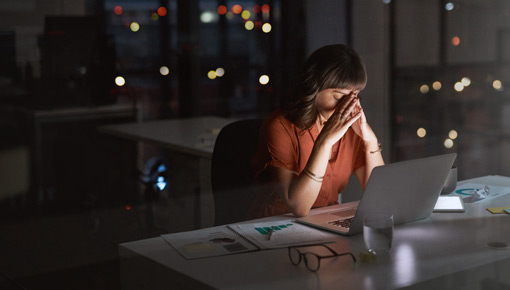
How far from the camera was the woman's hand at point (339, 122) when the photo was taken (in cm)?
206

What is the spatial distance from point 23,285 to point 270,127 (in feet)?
6.44

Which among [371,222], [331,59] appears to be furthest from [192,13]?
[371,222]

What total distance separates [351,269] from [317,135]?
0.88m

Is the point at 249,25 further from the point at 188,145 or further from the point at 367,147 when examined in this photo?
the point at 367,147

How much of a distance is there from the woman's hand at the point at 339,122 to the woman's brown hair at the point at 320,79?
9 centimetres

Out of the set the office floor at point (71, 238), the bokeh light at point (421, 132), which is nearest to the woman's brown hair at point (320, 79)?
the office floor at point (71, 238)

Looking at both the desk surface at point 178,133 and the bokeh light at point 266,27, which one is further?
the bokeh light at point 266,27

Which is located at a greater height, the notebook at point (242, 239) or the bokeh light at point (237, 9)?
the bokeh light at point (237, 9)

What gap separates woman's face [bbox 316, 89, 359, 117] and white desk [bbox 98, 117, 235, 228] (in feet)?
2.92

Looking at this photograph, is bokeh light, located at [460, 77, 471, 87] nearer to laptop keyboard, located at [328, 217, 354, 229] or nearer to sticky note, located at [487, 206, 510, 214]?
sticky note, located at [487, 206, 510, 214]

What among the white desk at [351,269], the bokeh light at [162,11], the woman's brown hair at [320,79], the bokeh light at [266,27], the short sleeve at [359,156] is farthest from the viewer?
the bokeh light at [266,27]

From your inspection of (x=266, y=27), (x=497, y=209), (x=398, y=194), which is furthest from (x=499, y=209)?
(x=266, y=27)

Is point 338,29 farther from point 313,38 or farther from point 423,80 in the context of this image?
point 423,80

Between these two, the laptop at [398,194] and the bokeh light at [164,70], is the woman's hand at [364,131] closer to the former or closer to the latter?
the laptop at [398,194]
